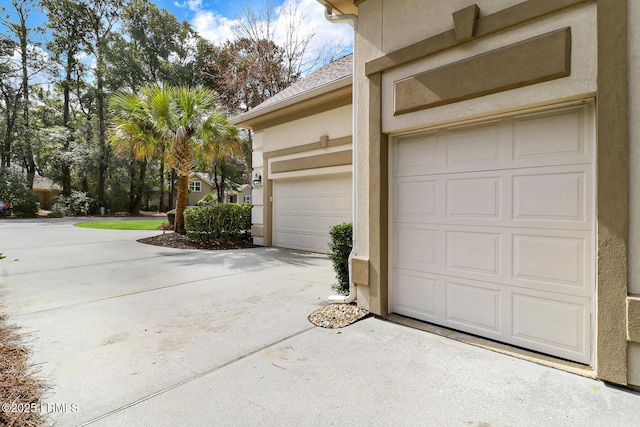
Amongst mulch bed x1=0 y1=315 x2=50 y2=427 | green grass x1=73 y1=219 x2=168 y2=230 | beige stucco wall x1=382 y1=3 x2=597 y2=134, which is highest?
beige stucco wall x1=382 y1=3 x2=597 y2=134

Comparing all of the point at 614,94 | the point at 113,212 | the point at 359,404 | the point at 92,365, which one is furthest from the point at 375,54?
the point at 113,212

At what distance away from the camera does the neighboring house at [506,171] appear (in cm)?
265

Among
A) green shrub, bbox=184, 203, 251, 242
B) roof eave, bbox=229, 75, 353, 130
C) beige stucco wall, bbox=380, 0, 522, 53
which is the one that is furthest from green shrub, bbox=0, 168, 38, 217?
beige stucco wall, bbox=380, 0, 522, 53

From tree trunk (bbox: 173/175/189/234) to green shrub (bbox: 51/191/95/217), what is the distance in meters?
20.3

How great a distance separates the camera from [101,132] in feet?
91.7

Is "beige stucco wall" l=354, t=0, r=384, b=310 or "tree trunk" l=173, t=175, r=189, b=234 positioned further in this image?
"tree trunk" l=173, t=175, r=189, b=234

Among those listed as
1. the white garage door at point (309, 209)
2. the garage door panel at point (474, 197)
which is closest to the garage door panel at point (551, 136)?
the garage door panel at point (474, 197)

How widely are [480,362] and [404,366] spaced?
0.76 meters

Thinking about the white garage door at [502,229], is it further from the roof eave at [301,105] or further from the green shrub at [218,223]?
the green shrub at [218,223]

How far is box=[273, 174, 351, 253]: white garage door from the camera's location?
8.77 meters

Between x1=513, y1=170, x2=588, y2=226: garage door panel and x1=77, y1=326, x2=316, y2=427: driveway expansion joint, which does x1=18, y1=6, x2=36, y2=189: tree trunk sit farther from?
x1=513, y1=170, x2=588, y2=226: garage door panel

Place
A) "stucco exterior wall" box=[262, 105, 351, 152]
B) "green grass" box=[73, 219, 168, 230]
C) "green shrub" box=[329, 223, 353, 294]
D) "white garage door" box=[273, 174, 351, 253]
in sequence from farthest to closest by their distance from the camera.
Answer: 1. "green grass" box=[73, 219, 168, 230]
2. "white garage door" box=[273, 174, 351, 253]
3. "stucco exterior wall" box=[262, 105, 351, 152]
4. "green shrub" box=[329, 223, 353, 294]

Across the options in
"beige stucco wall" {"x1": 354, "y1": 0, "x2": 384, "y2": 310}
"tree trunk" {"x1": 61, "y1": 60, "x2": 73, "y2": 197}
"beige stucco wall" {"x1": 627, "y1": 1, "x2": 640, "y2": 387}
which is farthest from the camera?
"tree trunk" {"x1": 61, "y1": 60, "x2": 73, "y2": 197}

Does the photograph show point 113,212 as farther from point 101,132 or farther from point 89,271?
point 89,271
